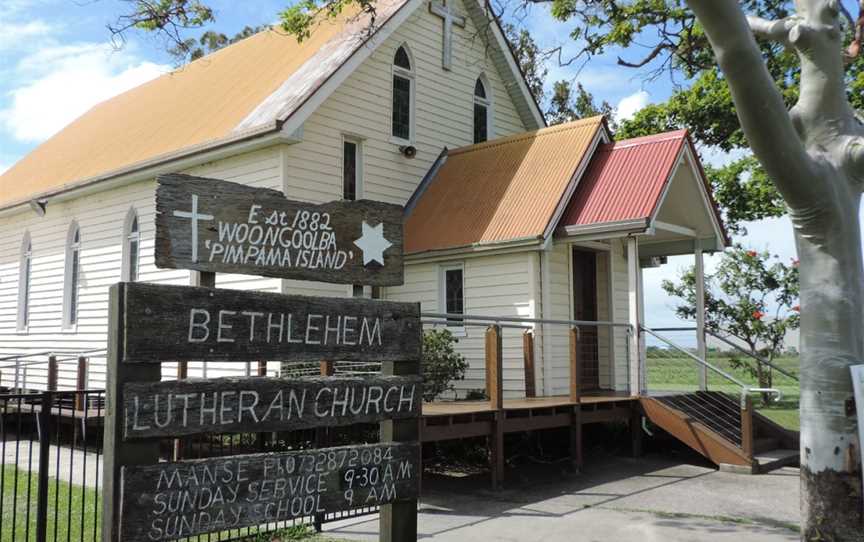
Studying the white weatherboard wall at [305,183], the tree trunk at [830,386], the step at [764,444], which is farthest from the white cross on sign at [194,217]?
the step at [764,444]

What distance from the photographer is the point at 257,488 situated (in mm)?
4648

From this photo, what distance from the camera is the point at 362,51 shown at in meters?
15.7

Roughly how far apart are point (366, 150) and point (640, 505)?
366 inches

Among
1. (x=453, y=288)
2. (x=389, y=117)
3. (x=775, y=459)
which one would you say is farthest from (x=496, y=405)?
(x=389, y=117)

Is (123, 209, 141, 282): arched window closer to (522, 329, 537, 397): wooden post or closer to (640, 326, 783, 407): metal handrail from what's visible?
(522, 329, 537, 397): wooden post

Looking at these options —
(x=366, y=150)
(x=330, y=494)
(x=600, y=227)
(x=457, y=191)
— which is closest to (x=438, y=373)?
(x=600, y=227)

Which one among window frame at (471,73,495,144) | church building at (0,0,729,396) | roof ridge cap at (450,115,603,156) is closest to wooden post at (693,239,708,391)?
church building at (0,0,729,396)

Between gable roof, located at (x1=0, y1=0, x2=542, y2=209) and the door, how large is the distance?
19.0ft

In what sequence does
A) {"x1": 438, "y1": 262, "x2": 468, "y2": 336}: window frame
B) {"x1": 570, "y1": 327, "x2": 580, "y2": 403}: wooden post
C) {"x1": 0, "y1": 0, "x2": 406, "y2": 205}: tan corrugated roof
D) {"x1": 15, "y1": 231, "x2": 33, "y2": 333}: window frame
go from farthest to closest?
{"x1": 15, "y1": 231, "x2": 33, "y2": 333}: window frame → {"x1": 0, "y1": 0, "x2": 406, "y2": 205}: tan corrugated roof → {"x1": 438, "y1": 262, "x2": 468, "y2": 336}: window frame → {"x1": 570, "y1": 327, "x2": 580, "y2": 403}: wooden post

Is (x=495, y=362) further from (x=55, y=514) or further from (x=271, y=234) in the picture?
(x=271, y=234)

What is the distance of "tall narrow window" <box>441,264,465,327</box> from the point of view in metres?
14.7

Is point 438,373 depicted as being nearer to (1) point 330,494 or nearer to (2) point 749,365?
(1) point 330,494

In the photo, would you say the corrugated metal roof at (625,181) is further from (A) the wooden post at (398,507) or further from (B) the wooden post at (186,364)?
(A) the wooden post at (398,507)

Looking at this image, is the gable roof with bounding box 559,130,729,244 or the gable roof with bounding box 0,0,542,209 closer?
the gable roof with bounding box 559,130,729,244
